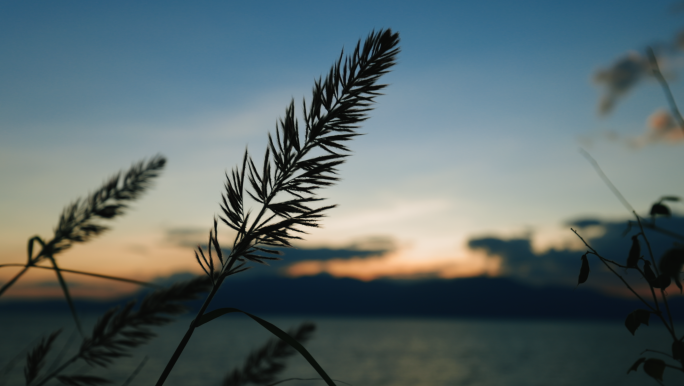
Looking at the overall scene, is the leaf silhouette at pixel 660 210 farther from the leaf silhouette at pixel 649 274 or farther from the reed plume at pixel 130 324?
the reed plume at pixel 130 324

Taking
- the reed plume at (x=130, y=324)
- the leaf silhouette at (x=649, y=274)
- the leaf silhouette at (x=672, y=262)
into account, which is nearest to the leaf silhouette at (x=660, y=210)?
the leaf silhouette at (x=649, y=274)

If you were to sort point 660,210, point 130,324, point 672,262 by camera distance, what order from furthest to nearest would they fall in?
point 130,324
point 660,210
point 672,262

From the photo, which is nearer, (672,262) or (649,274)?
(672,262)

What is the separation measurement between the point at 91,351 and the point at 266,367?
4.99 feet

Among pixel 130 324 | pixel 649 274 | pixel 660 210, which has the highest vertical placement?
pixel 660 210

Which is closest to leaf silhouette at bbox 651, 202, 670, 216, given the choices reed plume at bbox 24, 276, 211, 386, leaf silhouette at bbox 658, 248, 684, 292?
leaf silhouette at bbox 658, 248, 684, 292

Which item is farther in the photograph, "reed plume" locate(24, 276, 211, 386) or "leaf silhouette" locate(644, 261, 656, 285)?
"reed plume" locate(24, 276, 211, 386)

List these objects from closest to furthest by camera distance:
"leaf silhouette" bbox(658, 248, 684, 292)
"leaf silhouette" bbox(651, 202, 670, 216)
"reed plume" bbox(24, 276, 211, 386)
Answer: "leaf silhouette" bbox(658, 248, 684, 292) < "leaf silhouette" bbox(651, 202, 670, 216) < "reed plume" bbox(24, 276, 211, 386)

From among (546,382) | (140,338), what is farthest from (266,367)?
(546,382)

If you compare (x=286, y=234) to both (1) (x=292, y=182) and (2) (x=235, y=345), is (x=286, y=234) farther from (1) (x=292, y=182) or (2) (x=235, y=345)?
(2) (x=235, y=345)

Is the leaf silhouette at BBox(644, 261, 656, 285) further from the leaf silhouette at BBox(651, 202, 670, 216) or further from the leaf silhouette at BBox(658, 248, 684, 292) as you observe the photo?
the leaf silhouette at BBox(658, 248, 684, 292)

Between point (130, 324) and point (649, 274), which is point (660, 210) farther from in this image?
point (130, 324)

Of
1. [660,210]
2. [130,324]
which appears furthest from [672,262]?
[130,324]

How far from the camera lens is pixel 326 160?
1.05 meters
